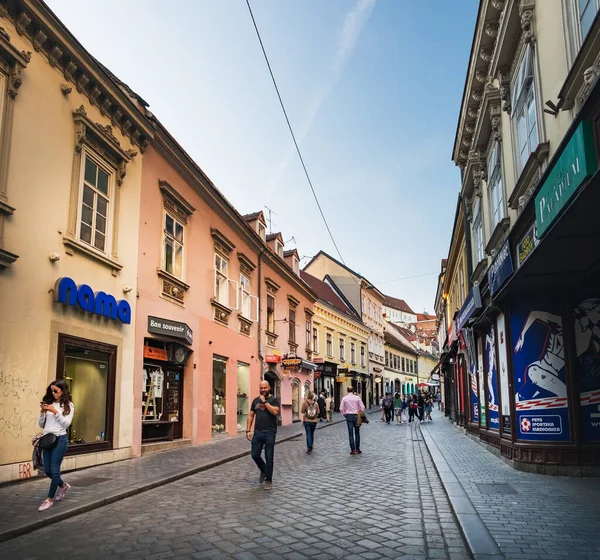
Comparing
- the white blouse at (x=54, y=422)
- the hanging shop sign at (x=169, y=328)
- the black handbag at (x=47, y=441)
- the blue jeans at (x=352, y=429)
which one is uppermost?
the hanging shop sign at (x=169, y=328)

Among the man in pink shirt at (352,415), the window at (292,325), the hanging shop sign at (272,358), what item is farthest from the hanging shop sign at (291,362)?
the man in pink shirt at (352,415)

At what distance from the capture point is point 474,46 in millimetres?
13516

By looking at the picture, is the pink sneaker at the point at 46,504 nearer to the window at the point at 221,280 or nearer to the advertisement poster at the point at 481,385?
the advertisement poster at the point at 481,385

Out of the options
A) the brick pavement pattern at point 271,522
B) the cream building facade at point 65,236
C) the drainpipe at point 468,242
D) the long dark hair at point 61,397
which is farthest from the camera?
the drainpipe at point 468,242

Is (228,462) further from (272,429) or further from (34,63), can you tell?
(34,63)

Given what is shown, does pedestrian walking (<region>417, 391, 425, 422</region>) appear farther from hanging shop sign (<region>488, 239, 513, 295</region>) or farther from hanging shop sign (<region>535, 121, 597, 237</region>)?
hanging shop sign (<region>535, 121, 597, 237</region>)

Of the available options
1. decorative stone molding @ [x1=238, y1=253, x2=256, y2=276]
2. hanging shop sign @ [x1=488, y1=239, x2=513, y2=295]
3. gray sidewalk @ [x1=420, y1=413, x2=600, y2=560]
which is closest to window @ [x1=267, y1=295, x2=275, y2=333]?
decorative stone molding @ [x1=238, y1=253, x2=256, y2=276]

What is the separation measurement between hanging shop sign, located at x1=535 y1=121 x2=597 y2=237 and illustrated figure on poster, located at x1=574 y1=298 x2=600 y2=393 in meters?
3.71

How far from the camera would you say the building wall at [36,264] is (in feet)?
31.5

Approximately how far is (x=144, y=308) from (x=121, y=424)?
9.27 ft

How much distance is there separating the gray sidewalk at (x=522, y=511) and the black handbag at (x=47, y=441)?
5.11 metres

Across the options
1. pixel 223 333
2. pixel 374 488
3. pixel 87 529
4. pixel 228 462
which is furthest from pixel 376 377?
pixel 87 529

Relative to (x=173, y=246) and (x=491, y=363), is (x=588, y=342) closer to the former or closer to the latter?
(x=491, y=363)

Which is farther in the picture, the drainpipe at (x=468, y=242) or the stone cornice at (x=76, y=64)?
the drainpipe at (x=468, y=242)
